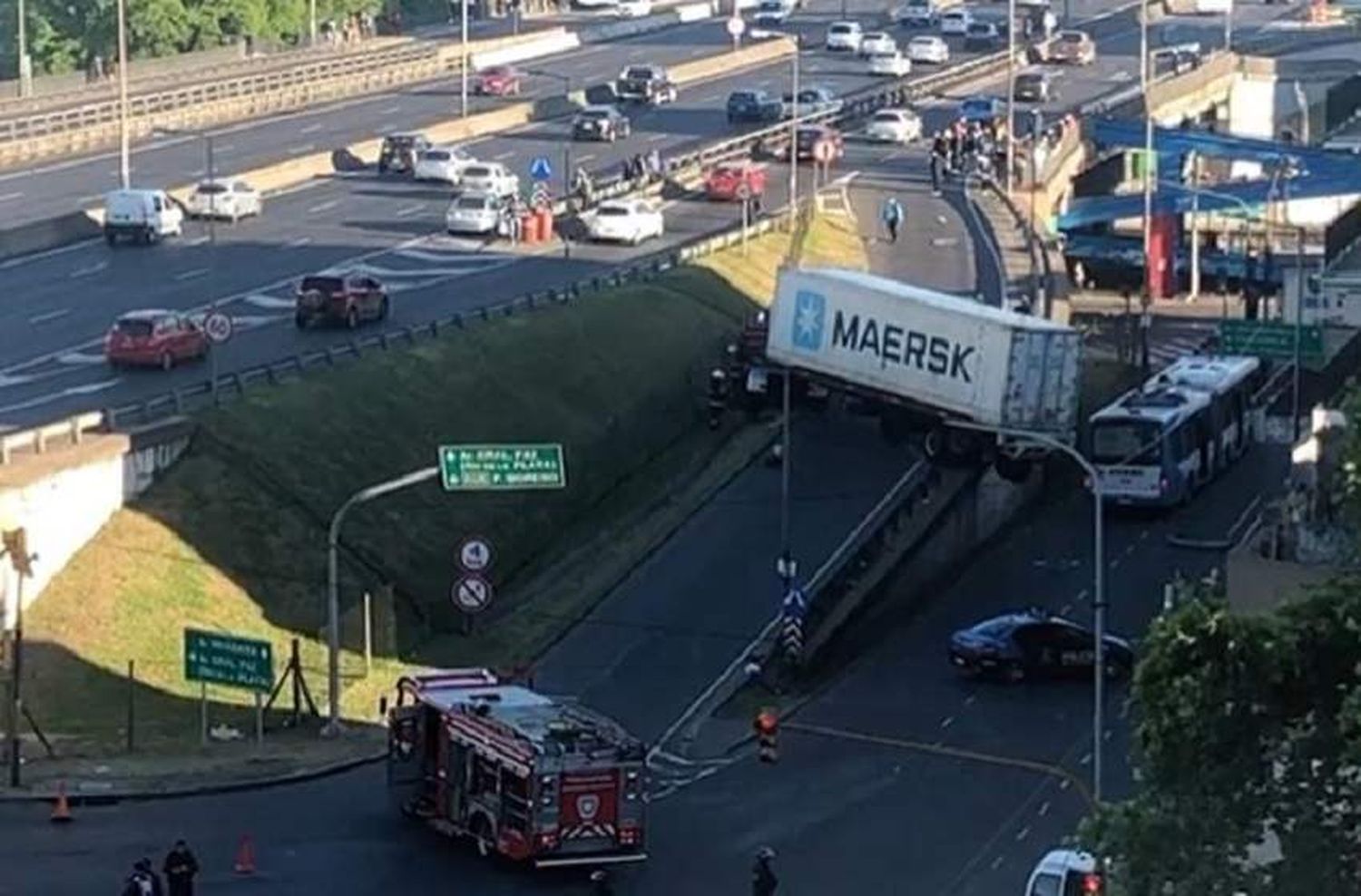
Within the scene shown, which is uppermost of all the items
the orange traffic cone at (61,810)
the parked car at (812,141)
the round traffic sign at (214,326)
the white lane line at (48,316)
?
the round traffic sign at (214,326)

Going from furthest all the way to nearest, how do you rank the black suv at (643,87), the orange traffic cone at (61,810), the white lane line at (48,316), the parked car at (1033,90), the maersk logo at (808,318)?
1. the parked car at (1033,90)
2. the black suv at (643,87)
3. the white lane line at (48,316)
4. the maersk logo at (808,318)
5. the orange traffic cone at (61,810)

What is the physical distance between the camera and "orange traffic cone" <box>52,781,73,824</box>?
43.1 m

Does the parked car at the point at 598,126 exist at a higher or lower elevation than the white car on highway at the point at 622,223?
lower

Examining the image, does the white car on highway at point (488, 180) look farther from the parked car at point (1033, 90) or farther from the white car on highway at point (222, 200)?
the parked car at point (1033, 90)

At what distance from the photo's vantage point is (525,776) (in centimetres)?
4044

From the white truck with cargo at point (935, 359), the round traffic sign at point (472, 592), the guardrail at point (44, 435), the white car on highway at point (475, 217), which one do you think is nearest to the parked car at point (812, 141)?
the white car on highway at point (475, 217)

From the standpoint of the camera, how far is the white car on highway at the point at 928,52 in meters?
132

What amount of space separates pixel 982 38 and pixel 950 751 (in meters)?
94.1

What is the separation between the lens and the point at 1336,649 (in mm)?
25703

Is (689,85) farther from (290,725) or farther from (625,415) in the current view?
(290,725)

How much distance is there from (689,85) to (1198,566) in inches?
2619

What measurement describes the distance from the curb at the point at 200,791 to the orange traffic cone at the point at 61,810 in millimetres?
92

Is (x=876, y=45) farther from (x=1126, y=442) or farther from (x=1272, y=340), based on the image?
(x=1126, y=442)

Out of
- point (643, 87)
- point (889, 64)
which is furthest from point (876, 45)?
point (643, 87)
